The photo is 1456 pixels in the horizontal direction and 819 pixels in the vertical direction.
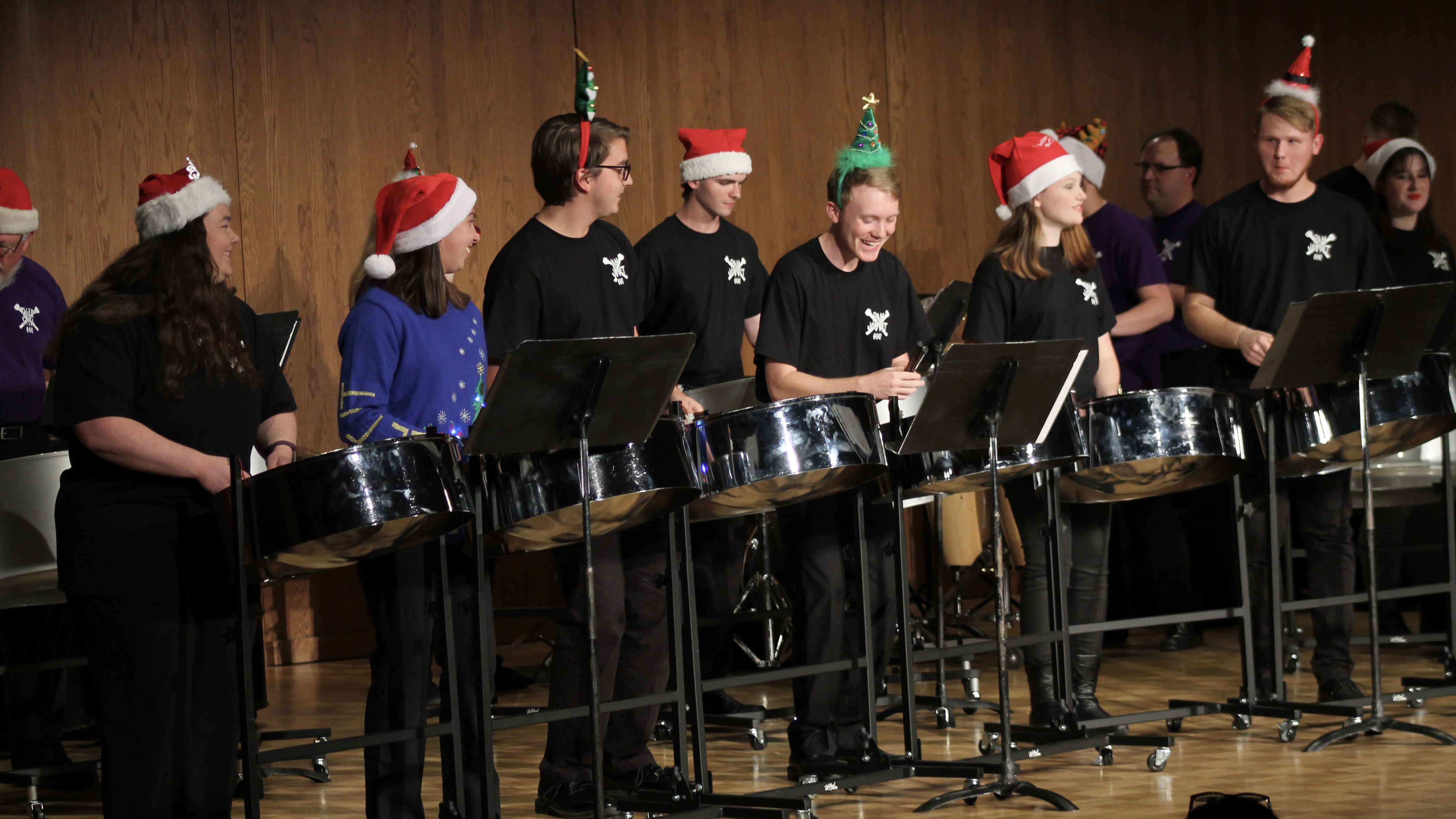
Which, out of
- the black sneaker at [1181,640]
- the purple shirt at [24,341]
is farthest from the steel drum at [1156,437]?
the purple shirt at [24,341]

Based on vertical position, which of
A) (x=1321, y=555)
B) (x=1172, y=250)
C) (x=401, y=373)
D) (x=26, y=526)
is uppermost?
(x=1172, y=250)

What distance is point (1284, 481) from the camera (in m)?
3.76

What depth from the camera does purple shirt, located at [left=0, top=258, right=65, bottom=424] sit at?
3.83m

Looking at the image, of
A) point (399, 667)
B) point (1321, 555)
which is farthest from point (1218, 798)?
point (1321, 555)

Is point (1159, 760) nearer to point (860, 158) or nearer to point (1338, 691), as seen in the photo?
point (1338, 691)

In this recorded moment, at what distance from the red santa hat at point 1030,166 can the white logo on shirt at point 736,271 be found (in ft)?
2.58

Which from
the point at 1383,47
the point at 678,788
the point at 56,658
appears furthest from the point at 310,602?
the point at 1383,47

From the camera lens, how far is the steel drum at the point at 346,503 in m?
2.21

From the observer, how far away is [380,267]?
8.53 feet

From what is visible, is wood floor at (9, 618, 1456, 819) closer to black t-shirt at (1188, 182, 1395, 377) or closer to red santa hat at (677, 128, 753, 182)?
black t-shirt at (1188, 182, 1395, 377)

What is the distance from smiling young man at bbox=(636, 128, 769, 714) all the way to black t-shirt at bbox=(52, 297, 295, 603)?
1578 mm

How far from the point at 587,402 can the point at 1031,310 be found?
4.03 feet

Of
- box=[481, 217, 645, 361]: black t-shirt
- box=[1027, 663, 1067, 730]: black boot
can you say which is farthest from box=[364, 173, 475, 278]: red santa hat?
box=[1027, 663, 1067, 730]: black boot

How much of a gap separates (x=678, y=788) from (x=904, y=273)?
1122mm
